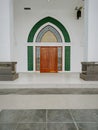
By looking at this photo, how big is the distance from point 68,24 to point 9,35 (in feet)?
18.7

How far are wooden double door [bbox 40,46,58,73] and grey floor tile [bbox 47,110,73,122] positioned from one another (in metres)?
8.57

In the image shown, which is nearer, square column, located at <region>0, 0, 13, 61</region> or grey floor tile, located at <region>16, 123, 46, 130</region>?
grey floor tile, located at <region>16, 123, 46, 130</region>

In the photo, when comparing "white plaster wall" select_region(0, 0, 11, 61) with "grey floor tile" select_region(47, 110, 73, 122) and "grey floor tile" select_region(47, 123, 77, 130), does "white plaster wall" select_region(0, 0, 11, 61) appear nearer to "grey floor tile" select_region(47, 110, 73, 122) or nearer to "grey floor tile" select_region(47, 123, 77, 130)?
"grey floor tile" select_region(47, 110, 73, 122)

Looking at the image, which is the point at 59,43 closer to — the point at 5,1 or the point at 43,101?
the point at 5,1

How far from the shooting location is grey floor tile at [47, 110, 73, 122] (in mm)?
2846

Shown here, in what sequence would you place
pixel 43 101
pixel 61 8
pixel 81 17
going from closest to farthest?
pixel 43 101 → pixel 61 8 → pixel 81 17

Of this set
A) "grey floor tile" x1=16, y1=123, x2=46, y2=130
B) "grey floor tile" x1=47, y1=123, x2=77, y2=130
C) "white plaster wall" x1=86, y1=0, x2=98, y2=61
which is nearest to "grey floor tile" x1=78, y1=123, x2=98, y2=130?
"grey floor tile" x1=47, y1=123, x2=77, y2=130

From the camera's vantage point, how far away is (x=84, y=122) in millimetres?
2732

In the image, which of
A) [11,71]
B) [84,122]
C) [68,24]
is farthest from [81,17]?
[84,122]

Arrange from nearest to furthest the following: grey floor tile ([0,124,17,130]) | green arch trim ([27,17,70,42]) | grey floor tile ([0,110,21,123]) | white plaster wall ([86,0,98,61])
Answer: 1. grey floor tile ([0,124,17,130])
2. grey floor tile ([0,110,21,123])
3. white plaster wall ([86,0,98,61])
4. green arch trim ([27,17,70,42])

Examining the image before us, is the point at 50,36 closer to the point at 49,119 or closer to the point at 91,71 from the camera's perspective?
the point at 91,71

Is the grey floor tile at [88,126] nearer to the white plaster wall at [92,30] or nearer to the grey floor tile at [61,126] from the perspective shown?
the grey floor tile at [61,126]

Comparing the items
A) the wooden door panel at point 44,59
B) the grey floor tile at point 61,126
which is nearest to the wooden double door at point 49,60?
the wooden door panel at point 44,59

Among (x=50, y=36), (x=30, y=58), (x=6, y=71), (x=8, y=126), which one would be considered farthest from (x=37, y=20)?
(x=8, y=126)
